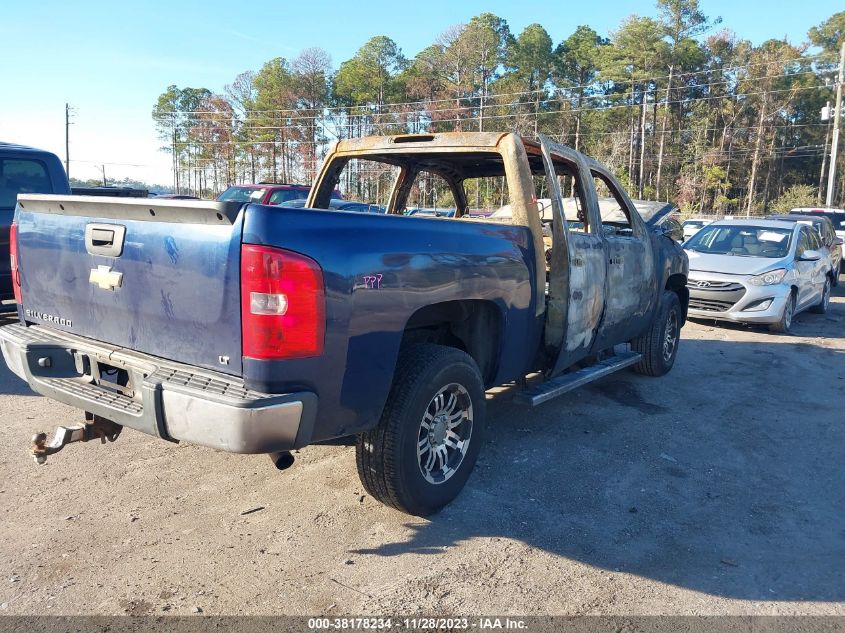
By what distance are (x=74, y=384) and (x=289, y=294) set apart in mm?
1480

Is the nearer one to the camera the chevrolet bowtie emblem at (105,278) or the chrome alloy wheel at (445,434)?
the chevrolet bowtie emblem at (105,278)

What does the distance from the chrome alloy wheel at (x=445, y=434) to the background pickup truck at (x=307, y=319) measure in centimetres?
1

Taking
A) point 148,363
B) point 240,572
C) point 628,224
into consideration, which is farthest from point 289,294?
point 628,224

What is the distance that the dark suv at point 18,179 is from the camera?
287 inches

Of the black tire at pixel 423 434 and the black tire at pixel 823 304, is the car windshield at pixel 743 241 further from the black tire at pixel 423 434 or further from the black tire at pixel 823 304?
the black tire at pixel 423 434

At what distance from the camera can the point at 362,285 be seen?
2.85 metres

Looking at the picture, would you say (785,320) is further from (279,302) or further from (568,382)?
(279,302)

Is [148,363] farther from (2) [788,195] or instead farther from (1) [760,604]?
(2) [788,195]

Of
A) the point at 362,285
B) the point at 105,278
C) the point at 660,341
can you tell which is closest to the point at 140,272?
the point at 105,278

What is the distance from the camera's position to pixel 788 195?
45500mm

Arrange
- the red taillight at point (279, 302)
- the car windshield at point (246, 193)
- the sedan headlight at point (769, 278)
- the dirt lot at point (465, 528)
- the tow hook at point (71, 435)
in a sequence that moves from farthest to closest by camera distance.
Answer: the car windshield at point (246, 193), the sedan headlight at point (769, 278), the tow hook at point (71, 435), the dirt lot at point (465, 528), the red taillight at point (279, 302)

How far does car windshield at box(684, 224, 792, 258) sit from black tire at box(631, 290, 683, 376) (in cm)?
446

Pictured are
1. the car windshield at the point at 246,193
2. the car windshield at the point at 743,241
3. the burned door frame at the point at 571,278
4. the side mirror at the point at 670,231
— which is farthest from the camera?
the car windshield at the point at 246,193

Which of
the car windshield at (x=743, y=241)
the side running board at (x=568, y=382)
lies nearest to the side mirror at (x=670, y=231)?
the side running board at (x=568, y=382)
